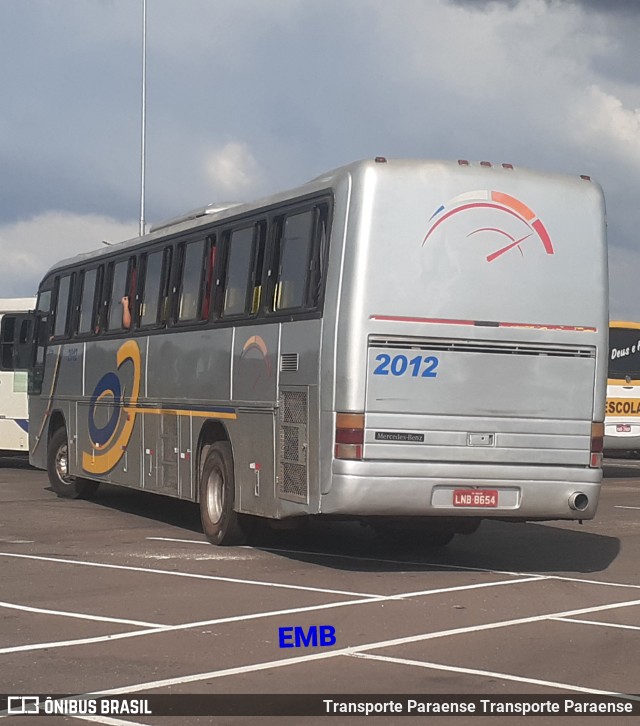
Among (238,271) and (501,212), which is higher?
(501,212)

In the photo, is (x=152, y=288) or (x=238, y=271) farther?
(x=152, y=288)

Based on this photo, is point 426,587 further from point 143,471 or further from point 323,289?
point 143,471

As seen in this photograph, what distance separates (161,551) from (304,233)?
3653 mm

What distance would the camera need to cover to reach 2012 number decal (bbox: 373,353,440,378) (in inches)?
494

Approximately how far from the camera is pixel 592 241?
1334 cm

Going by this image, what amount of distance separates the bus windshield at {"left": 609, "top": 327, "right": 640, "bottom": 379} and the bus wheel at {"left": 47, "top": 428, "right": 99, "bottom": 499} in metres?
11.5

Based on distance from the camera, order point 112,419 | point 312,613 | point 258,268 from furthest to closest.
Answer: point 112,419
point 258,268
point 312,613

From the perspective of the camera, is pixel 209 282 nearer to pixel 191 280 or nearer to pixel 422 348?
pixel 191 280

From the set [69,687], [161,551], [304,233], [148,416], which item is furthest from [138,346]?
[69,687]

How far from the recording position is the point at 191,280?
16297mm

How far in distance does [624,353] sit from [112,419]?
13.2m

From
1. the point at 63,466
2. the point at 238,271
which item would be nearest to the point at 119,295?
the point at 63,466

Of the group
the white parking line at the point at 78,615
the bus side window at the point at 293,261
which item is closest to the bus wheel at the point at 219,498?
the bus side window at the point at 293,261

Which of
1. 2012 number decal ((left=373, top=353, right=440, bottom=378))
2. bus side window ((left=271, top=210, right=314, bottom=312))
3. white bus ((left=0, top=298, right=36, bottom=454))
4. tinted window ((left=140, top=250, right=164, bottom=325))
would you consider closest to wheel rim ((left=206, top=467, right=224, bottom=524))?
bus side window ((left=271, top=210, right=314, bottom=312))
